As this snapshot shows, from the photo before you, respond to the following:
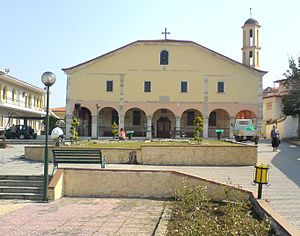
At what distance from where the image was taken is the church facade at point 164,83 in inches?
1660

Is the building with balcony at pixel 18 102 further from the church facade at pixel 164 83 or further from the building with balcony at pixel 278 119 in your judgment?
the building with balcony at pixel 278 119

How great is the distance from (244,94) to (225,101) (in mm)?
2099

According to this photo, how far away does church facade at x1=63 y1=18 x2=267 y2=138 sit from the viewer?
138 feet

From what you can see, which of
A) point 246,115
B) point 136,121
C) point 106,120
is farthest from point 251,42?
point 106,120

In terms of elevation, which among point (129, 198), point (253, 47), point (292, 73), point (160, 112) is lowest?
point (129, 198)

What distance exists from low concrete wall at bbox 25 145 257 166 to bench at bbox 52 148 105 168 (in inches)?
143

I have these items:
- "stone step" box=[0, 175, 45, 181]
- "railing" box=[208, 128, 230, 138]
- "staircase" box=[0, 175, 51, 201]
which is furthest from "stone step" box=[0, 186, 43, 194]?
"railing" box=[208, 128, 230, 138]

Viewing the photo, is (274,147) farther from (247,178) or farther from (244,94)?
(244,94)

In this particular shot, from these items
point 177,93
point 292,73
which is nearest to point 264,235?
point 292,73

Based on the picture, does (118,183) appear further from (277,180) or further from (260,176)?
(277,180)

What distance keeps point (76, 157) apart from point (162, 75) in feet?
97.5

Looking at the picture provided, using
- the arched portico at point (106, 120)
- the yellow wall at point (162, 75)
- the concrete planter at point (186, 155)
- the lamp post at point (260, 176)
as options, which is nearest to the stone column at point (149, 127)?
the yellow wall at point (162, 75)

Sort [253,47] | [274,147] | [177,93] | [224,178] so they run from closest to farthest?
[224,178], [274,147], [177,93], [253,47]

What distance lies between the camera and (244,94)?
42594 mm
